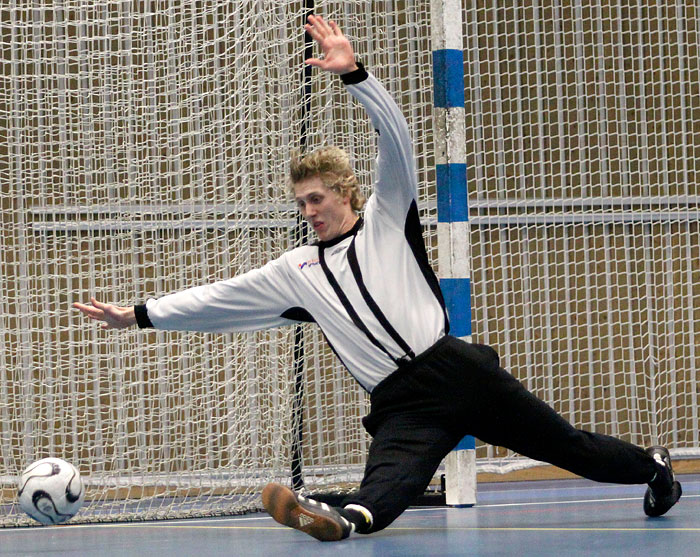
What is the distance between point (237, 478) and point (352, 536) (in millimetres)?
1713

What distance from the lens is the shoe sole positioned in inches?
124

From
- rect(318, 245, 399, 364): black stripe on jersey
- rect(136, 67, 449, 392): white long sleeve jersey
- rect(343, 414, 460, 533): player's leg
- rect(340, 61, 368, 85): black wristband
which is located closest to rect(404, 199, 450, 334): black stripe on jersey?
rect(136, 67, 449, 392): white long sleeve jersey

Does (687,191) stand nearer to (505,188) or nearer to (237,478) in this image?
(505,188)

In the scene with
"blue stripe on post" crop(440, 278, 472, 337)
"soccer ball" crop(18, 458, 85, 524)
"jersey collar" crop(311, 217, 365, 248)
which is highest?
"jersey collar" crop(311, 217, 365, 248)

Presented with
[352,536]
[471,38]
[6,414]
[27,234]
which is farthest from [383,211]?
[471,38]

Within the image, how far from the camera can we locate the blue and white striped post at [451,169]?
188 inches

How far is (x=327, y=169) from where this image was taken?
368 centimetres

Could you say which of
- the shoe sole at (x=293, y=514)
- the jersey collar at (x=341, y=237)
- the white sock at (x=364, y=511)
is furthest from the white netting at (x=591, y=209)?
the shoe sole at (x=293, y=514)

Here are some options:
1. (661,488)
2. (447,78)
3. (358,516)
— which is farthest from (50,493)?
(447,78)

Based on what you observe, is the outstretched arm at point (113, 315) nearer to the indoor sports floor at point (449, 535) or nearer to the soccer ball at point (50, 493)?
the soccer ball at point (50, 493)

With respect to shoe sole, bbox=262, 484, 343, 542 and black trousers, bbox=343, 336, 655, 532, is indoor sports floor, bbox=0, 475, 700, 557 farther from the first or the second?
black trousers, bbox=343, 336, 655, 532

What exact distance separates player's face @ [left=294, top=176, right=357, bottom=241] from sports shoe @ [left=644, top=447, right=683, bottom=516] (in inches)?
57.7

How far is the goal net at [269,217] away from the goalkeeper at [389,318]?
4.76ft

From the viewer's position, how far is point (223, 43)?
19.3 feet
